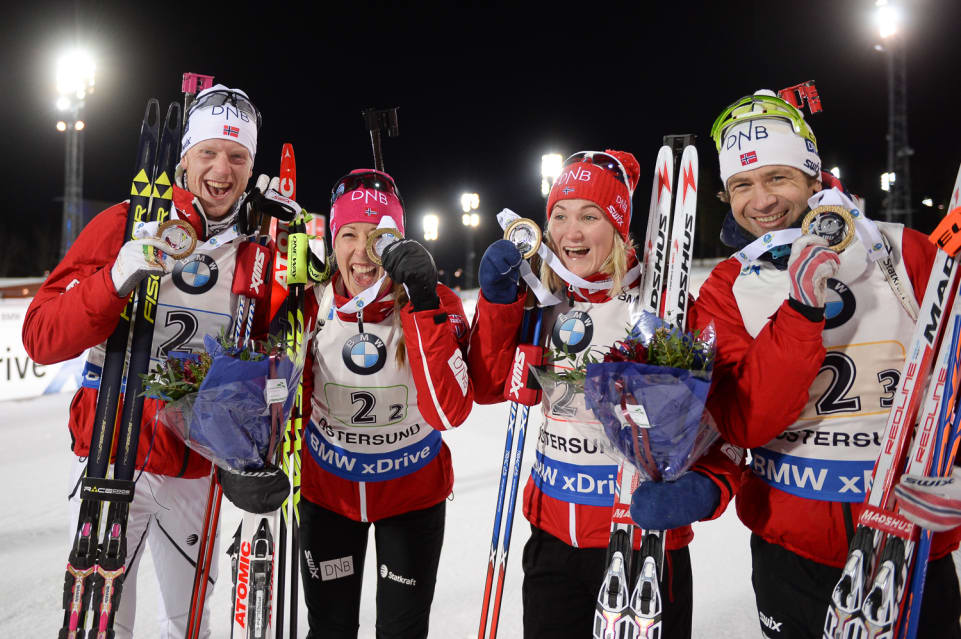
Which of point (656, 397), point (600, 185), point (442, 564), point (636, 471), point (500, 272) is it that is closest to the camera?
point (656, 397)

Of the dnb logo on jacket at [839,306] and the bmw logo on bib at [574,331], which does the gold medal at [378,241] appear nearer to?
the bmw logo on bib at [574,331]

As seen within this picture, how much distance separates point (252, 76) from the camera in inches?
1625

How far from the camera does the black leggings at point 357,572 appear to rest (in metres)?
2.01

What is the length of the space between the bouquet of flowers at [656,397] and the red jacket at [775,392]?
134 millimetres

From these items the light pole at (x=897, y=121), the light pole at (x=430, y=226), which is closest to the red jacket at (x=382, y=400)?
the light pole at (x=897, y=121)

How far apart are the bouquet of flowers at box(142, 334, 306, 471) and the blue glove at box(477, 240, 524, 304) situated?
62 cm

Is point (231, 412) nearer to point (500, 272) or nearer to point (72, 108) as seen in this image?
point (500, 272)

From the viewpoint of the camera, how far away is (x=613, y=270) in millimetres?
1881

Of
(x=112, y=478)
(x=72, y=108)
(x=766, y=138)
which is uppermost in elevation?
(x=72, y=108)

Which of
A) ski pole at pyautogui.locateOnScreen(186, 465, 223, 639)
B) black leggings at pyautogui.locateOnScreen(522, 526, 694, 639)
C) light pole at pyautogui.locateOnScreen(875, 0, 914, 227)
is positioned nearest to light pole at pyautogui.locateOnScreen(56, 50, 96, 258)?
ski pole at pyautogui.locateOnScreen(186, 465, 223, 639)

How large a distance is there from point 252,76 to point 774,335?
152 feet

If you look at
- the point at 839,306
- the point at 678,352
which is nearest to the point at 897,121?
the point at 839,306

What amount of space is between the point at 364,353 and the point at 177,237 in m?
0.69

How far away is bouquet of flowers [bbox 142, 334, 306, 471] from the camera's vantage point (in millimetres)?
1566
